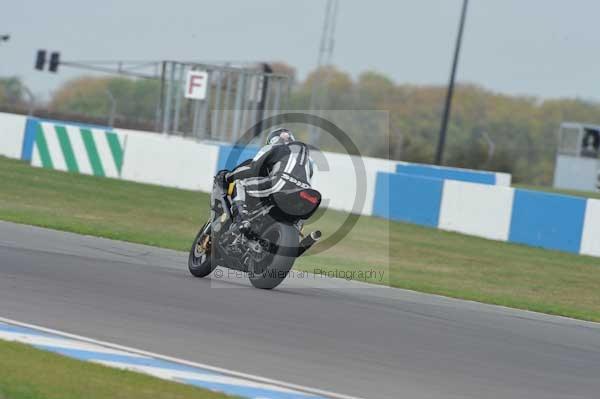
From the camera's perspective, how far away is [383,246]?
1848cm

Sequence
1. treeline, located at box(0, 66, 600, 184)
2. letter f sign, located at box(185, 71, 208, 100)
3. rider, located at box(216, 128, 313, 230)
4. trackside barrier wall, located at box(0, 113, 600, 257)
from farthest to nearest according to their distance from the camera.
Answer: treeline, located at box(0, 66, 600, 184) → letter f sign, located at box(185, 71, 208, 100) → trackside barrier wall, located at box(0, 113, 600, 257) → rider, located at box(216, 128, 313, 230)

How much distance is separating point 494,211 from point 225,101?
16.7 m

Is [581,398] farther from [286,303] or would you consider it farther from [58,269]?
[58,269]

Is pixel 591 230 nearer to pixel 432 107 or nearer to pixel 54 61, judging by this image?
pixel 54 61

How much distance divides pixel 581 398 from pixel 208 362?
2.33 meters

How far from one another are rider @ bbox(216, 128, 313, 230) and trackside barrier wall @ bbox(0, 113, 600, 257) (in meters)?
9.48

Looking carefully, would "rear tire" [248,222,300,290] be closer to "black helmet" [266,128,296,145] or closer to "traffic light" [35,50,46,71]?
"black helmet" [266,128,296,145]

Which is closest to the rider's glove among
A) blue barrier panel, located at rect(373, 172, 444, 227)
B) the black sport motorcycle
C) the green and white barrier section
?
the black sport motorcycle

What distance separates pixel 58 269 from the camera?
1066cm

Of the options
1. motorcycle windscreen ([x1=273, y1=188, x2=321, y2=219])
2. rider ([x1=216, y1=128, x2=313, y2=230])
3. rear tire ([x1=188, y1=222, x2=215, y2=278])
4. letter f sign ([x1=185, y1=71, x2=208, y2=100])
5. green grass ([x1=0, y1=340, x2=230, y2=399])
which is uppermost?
letter f sign ([x1=185, y1=71, x2=208, y2=100])

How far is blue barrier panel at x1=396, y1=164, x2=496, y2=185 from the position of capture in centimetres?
2798

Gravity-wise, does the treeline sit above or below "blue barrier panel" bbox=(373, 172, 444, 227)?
above

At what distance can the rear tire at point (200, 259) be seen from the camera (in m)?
11.4

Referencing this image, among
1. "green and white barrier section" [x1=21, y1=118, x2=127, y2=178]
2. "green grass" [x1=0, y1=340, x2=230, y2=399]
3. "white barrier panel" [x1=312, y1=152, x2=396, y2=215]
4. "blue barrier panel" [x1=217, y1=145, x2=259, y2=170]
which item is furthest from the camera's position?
"green and white barrier section" [x1=21, y1=118, x2=127, y2=178]
